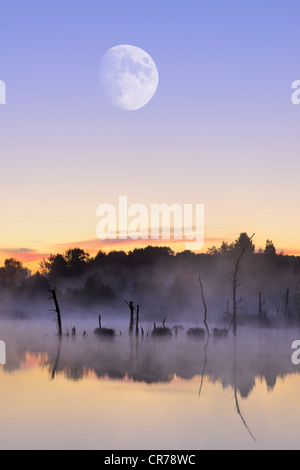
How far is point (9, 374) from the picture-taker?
36469 mm

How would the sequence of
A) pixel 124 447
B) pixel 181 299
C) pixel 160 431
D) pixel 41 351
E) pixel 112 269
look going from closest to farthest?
pixel 124 447 → pixel 160 431 → pixel 41 351 → pixel 181 299 → pixel 112 269

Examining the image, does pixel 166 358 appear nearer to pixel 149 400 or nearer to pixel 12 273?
pixel 149 400

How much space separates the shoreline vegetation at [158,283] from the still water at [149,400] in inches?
2537

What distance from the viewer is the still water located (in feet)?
66.6

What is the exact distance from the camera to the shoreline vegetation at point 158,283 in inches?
4707

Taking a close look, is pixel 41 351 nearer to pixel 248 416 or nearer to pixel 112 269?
pixel 248 416

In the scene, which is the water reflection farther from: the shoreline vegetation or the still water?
the shoreline vegetation

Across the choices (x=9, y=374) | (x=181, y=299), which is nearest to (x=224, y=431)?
(x=9, y=374)

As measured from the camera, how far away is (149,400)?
27.4m

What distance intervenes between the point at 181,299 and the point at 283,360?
72660mm

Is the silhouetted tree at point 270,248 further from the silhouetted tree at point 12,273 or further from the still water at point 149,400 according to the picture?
the still water at point 149,400

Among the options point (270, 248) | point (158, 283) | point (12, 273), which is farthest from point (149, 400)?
point (12, 273)

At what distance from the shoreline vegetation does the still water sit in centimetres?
6444

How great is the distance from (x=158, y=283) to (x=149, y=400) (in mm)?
105201
